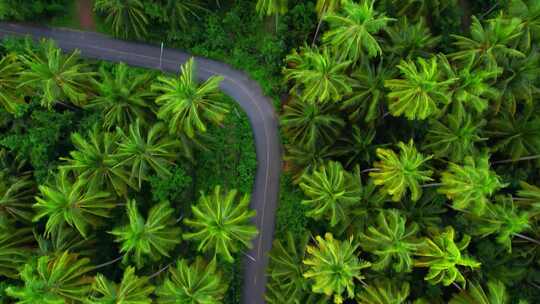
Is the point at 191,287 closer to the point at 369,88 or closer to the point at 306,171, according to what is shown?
the point at 306,171

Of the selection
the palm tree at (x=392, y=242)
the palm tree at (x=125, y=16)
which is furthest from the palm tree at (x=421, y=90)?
the palm tree at (x=125, y=16)

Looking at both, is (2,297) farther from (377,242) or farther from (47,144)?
(377,242)

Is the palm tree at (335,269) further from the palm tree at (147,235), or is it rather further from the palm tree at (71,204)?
the palm tree at (71,204)

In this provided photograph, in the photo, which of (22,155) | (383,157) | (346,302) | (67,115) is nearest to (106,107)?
(67,115)

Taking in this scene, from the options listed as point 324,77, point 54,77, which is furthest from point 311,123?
point 54,77

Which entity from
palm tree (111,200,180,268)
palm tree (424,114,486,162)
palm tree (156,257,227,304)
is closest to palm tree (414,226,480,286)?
palm tree (424,114,486,162)

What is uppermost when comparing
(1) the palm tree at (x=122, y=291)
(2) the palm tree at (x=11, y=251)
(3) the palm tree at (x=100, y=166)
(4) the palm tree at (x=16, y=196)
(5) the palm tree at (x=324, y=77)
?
(5) the palm tree at (x=324, y=77)
